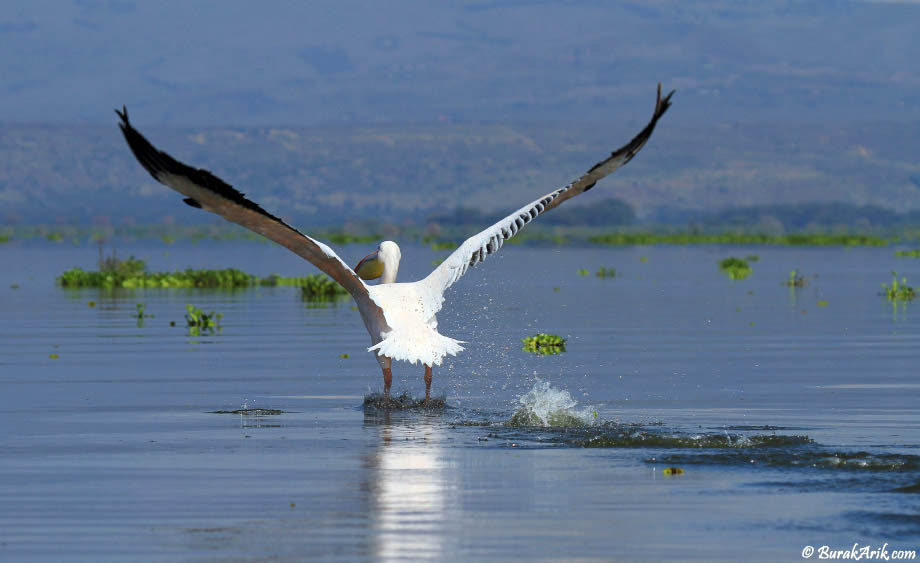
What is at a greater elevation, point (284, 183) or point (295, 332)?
point (284, 183)

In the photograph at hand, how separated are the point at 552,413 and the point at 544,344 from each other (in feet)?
25.8

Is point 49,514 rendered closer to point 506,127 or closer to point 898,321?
point 898,321

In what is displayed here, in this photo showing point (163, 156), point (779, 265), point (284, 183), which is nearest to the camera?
point (163, 156)

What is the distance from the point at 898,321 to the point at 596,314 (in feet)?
15.1

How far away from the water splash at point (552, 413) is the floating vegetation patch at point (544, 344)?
23.3 ft

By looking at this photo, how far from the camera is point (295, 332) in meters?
25.3

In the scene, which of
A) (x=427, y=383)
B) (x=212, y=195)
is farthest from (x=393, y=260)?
(x=212, y=195)

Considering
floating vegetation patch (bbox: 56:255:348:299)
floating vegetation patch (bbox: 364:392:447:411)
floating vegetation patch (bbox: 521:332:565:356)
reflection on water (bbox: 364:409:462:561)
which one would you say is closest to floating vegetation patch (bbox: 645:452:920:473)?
reflection on water (bbox: 364:409:462:561)

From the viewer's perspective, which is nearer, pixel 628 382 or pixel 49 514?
pixel 49 514

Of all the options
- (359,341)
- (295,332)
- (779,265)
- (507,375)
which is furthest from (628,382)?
(779,265)

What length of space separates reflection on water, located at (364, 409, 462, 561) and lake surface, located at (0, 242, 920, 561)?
0.03 meters

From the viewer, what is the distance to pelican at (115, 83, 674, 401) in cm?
1333

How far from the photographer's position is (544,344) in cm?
2278

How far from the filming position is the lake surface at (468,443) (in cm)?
981
